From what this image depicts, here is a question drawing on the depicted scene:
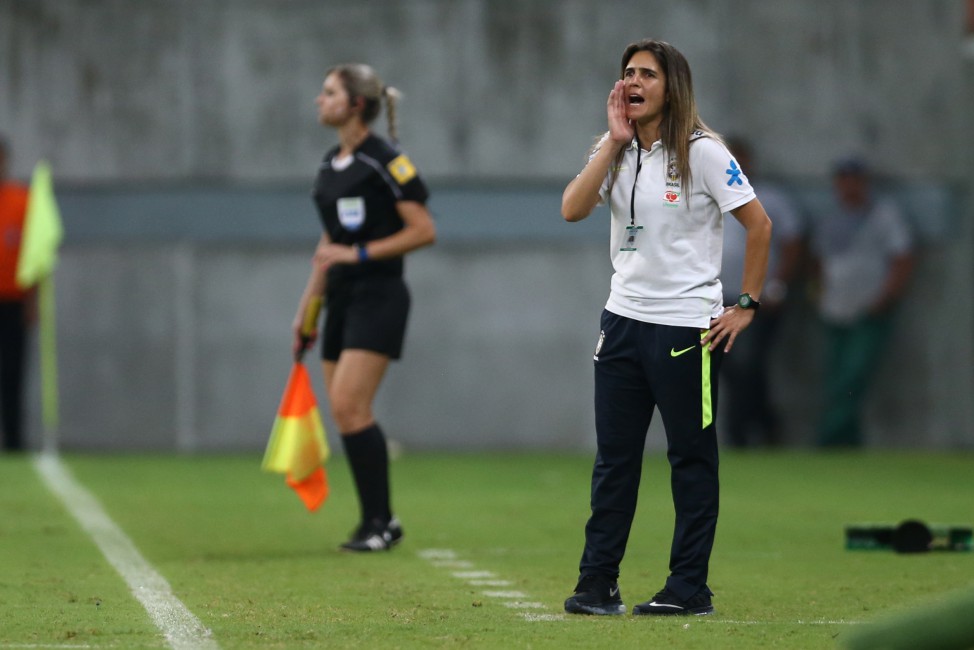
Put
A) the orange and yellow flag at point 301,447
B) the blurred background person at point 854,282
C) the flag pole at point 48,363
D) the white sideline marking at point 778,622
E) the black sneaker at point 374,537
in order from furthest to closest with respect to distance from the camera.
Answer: the flag pole at point 48,363
the blurred background person at point 854,282
the orange and yellow flag at point 301,447
the black sneaker at point 374,537
the white sideline marking at point 778,622

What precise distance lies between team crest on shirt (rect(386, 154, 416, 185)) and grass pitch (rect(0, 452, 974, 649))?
5.10 feet

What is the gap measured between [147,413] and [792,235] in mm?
5058

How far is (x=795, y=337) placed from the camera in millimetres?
14797

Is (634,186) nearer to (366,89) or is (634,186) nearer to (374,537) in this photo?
(366,89)

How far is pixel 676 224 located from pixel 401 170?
2336mm

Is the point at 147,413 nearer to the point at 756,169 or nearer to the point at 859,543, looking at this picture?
the point at 756,169

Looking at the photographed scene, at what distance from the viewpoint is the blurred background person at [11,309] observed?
14.1m

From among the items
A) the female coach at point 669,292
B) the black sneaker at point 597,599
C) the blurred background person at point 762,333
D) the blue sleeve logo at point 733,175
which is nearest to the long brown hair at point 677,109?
the female coach at point 669,292

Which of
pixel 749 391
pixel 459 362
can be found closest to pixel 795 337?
pixel 749 391

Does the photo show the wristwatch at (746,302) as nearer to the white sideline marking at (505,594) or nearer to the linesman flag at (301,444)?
the white sideline marking at (505,594)

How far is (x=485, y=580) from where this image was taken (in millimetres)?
6914

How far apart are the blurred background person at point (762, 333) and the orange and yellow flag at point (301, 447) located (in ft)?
20.6

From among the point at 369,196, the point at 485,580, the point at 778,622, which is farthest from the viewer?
the point at 369,196

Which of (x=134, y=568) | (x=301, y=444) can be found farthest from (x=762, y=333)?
(x=134, y=568)
